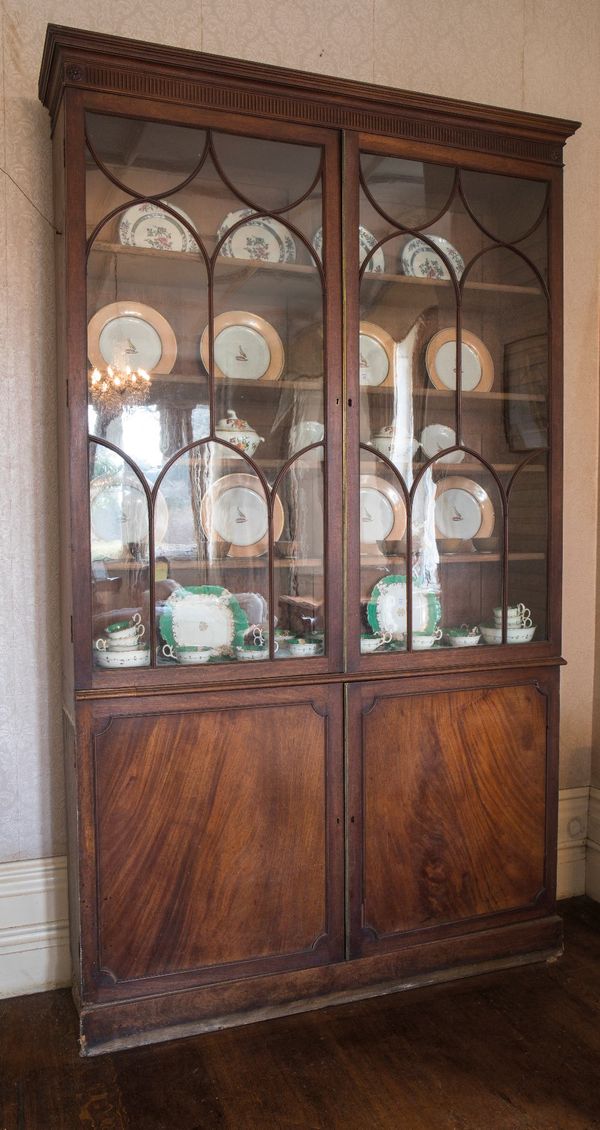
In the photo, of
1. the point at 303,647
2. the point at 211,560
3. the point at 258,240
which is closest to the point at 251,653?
the point at 303,647

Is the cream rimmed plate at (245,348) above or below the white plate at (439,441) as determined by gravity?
above

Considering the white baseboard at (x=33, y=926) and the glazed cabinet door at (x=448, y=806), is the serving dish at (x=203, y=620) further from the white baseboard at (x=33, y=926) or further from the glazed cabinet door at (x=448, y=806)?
the white baseboard at (x=33, y=926)

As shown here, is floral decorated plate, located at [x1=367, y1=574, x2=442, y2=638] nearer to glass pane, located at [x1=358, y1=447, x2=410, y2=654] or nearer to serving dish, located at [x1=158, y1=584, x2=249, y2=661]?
glass pane, located at [x1=358, y1=447, x2=410, y2=654]

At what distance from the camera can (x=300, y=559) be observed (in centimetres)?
203

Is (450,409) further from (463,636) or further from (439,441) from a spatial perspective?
(463,636)

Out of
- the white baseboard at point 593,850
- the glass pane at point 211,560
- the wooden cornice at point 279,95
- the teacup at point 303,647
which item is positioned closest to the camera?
the wooden cornice at point 279,95

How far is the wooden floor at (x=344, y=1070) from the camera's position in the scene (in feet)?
5.55

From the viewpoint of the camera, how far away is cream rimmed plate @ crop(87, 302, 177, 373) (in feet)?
6.11

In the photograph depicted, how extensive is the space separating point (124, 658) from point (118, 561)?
8.8 inches

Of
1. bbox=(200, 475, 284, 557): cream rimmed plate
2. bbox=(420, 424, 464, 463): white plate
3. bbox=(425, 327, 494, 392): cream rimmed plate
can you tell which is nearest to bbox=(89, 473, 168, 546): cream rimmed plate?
bbox=(200, 475, 284, 557): cream rimmed plate

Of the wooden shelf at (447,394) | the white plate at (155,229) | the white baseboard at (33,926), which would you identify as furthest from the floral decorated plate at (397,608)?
the white baseboard at (33,926)

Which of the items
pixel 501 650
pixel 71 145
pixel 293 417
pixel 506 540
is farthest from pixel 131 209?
pixel 501 650

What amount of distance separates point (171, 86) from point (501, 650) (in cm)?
160

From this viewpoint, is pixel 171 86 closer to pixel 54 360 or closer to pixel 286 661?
pixel 54 360
